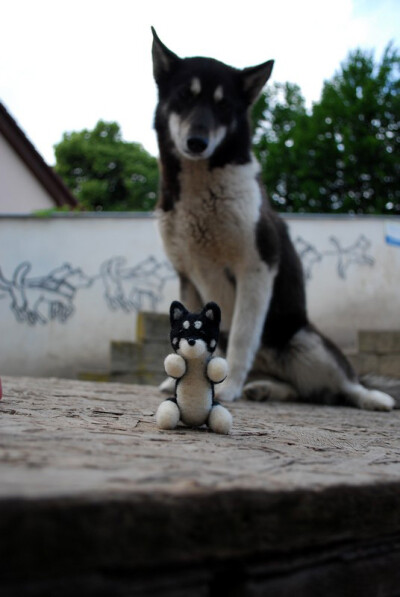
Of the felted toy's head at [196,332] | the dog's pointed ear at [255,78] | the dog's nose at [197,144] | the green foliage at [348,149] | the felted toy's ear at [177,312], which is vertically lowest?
the felted toy's head at [196,332]

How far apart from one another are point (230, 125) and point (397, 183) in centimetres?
1825

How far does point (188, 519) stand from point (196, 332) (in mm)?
967

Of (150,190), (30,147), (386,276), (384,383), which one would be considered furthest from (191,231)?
(150,190)

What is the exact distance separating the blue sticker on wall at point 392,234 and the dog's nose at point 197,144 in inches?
278

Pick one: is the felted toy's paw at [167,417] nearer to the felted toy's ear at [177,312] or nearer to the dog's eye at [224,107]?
the felted toy's ear at [177,312]

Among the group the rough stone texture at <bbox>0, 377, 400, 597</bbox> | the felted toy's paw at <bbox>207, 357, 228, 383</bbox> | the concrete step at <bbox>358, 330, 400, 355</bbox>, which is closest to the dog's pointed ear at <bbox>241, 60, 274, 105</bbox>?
the felted toy's paw at <bbox>207, 357, 228, 383</bbox>

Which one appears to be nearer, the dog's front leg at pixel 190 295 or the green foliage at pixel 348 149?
the dog's front leg at pixel 190 295

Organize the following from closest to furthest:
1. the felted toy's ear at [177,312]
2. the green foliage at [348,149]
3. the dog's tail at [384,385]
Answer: the felted toy's ear at [177,312], the dog's tail at [384,385], the green foliage at [348,149]

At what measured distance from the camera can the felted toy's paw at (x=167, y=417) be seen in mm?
1857

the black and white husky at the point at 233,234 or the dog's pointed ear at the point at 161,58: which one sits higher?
the dog's pointed ear at the point at 161,58

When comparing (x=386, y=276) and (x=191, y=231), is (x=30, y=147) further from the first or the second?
(x=191, y=231)

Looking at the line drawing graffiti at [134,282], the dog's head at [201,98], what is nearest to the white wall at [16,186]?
the line drawing graffiti at [134,282]

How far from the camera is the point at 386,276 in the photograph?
9695 millimetres

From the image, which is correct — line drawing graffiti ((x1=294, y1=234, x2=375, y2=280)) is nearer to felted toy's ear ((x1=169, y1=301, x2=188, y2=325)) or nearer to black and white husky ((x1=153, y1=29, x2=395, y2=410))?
black and white husky ((x1=153, y1=29, x2=395, y2=410))
